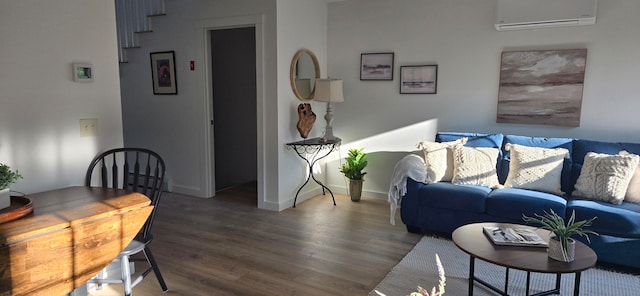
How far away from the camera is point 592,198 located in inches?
124

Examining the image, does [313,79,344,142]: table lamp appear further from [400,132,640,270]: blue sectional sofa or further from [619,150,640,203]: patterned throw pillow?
[619,150,640,203]: patterned throw pillow

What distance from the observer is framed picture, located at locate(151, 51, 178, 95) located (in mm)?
4715

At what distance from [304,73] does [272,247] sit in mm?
2071

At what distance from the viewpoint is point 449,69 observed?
427 centimetres

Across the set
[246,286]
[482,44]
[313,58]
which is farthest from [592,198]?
[313,58]

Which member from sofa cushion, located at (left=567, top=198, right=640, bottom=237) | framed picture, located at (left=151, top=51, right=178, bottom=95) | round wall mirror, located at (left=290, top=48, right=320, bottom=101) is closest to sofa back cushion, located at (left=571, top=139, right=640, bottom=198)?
sofa cushion, located at (left=567, top=198, right=640, bottom=237)

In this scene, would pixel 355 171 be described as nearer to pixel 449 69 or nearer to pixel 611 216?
pixel 449 69

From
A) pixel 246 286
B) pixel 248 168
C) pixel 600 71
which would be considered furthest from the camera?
pixel 248 168

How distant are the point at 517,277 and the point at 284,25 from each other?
2990 mm

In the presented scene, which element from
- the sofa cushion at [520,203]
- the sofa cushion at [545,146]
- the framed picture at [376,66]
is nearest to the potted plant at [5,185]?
the sofa cushion at [520,203]

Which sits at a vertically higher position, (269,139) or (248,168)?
(269,139)

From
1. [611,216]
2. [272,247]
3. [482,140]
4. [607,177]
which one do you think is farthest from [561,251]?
[272,247]

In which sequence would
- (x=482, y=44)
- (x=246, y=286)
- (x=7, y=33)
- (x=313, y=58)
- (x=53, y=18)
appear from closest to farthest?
1. (x=7, y=33)
2. (x=53, y=18)
3. (x=246, y=286)
4. (x=482, y=44)
5. (x=313, y=58)

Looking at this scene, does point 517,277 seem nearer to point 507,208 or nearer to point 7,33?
point 507,208
